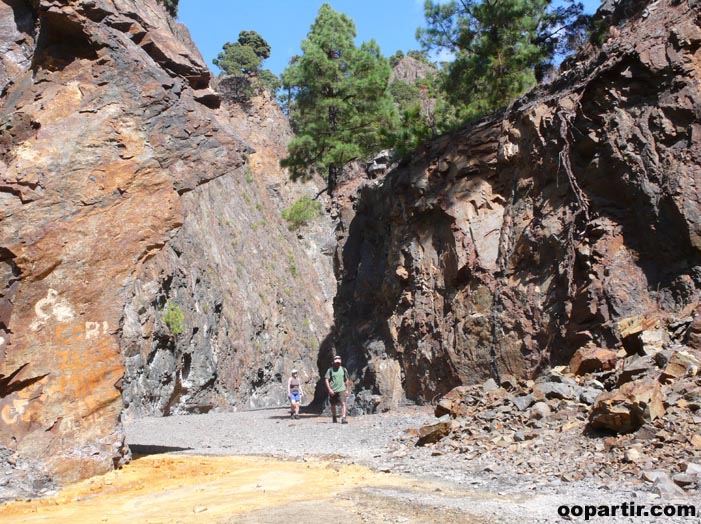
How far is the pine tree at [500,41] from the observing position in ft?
55.3

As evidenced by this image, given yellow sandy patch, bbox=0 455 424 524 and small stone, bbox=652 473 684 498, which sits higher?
small stone, bbox=652 473 684 498

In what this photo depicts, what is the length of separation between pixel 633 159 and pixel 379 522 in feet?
27.7

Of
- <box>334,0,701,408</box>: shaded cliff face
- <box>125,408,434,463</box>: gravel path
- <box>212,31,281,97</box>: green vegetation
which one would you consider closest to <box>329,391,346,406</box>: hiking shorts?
<box>125,408,434,463</box>: gravel path

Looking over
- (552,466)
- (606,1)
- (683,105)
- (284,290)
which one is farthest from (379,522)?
(284,290)

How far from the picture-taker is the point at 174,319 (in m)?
22.8

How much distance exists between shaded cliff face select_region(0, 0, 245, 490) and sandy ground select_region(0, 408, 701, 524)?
946 millimetres

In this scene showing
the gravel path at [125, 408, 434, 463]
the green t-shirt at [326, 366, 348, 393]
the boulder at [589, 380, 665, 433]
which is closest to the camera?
the boulder at [589, 380, 665, 433]

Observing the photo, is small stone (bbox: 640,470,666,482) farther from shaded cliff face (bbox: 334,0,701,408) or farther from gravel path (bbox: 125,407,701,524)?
shaded cliff face (bbox: 334,0,701,408)

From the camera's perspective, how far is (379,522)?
181 inches

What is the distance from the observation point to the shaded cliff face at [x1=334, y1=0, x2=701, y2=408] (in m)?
10.3

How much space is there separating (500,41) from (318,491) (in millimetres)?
14346

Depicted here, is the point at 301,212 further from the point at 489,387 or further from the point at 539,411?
the point at 539,411

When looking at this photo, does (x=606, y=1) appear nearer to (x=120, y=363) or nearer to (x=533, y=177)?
(x=533, y=177)

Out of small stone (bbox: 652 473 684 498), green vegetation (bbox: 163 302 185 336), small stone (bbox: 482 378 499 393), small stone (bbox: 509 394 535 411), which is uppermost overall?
green vegetation (bbox: 163 302 185 336)
